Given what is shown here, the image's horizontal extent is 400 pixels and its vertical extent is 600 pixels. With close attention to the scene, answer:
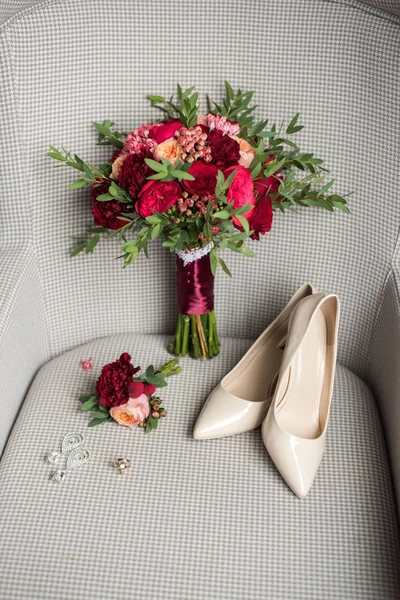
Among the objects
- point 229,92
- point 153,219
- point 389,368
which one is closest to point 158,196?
point 153,219

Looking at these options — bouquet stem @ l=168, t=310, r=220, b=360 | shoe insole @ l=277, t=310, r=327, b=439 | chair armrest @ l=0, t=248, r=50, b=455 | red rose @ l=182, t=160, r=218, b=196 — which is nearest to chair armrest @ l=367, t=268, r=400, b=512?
shoe insole @ l=277, t=310, r=327, b=439

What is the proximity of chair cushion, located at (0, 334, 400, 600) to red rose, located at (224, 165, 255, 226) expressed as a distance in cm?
40

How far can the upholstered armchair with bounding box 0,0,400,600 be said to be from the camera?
88 cm

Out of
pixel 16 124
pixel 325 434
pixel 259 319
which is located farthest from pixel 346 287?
pixel 16 124

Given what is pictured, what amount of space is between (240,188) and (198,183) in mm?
64

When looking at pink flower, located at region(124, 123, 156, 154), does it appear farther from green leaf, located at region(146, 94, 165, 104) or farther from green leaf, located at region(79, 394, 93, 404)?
green leaf, located at region(79, 394, 93, 404)

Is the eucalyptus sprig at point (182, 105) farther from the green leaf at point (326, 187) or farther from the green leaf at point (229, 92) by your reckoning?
the green leaf at point (326, 187)

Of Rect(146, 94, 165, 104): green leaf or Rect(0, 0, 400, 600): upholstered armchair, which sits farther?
Rect(146, 94, 165, 104): green leaf

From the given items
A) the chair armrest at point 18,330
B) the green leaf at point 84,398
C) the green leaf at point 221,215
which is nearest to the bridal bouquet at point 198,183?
the green leaf at point 221,215

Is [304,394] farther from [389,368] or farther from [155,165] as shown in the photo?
[155,165]

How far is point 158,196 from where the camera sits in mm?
903

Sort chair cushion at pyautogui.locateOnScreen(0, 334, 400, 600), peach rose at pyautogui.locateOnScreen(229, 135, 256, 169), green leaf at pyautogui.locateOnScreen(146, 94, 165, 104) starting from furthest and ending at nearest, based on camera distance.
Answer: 1. green leaf at pyautogui.locateOnScreen(146, 94, 165, 104)
2. peach rose at pyautogui.locateOnScreen(229, 135, 256, 169)
3. chair cushion at pyautogui.locateOnScreen(0, 334, 400, 600)

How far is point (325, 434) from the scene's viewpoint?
103cm

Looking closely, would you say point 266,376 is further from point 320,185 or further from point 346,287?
point 320,185
